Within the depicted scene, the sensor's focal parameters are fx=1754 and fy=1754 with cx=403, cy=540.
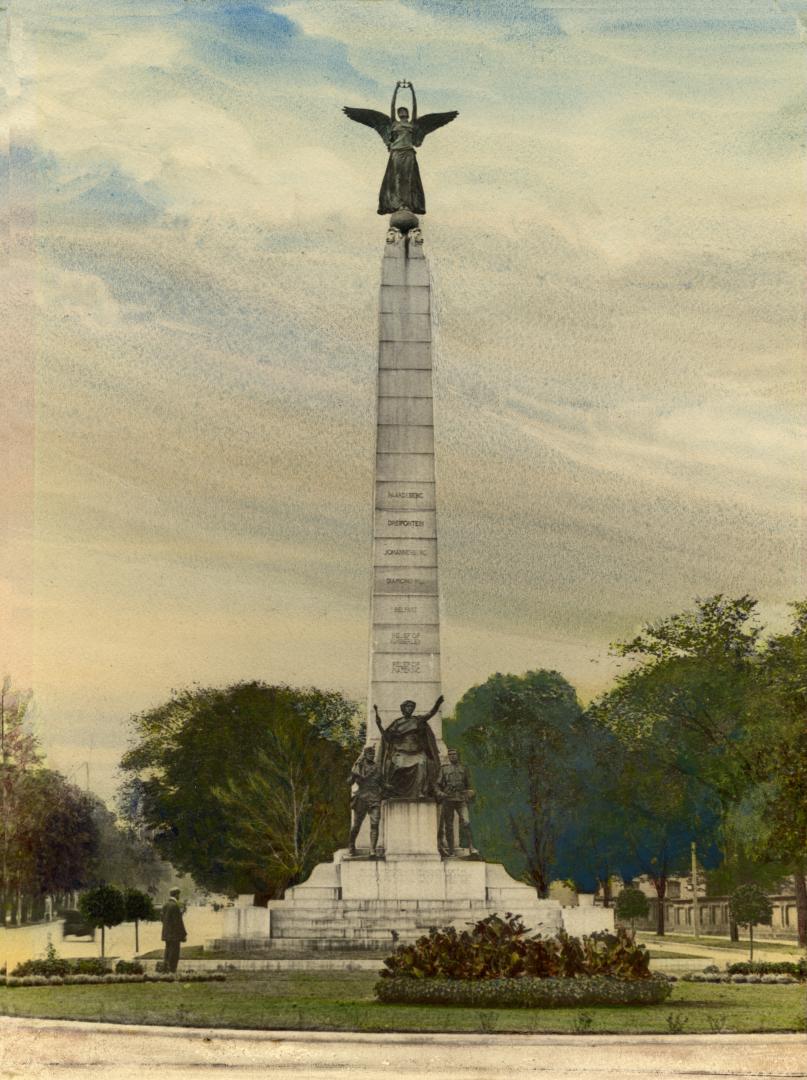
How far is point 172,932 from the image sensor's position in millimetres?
27219

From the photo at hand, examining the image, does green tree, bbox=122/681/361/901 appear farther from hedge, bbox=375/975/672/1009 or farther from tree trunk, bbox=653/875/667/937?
hedge, bbox=375/975/672/1009

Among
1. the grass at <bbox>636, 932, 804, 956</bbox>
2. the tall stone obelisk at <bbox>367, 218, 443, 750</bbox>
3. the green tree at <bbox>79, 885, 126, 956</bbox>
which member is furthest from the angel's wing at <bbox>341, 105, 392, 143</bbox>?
the grass at <bbox>636, 932, 804, 956</bbox>

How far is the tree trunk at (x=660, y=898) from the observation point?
46.9m

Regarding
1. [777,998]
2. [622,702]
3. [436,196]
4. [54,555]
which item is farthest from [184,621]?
[777,998]

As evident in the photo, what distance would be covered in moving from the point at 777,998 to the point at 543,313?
16.5 metres

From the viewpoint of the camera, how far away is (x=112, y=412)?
35.8m

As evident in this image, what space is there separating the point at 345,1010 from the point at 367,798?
922cm

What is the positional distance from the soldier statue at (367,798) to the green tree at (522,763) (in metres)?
17.1

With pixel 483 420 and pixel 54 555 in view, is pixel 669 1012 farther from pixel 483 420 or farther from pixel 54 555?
pixel 54 555

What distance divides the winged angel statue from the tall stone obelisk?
1.68 metres

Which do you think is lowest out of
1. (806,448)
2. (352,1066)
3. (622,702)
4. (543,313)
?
(352,1066)

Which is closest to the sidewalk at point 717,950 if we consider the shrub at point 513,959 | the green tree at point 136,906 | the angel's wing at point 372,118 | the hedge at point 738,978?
the hedge at point 738,978

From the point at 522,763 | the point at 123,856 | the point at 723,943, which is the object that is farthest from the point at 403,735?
the point at 522,763

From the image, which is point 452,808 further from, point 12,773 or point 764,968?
point 12,773
